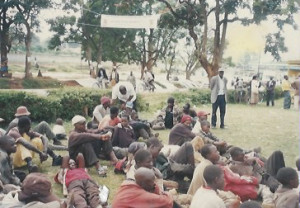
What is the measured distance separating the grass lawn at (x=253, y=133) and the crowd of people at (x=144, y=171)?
0.70 feet

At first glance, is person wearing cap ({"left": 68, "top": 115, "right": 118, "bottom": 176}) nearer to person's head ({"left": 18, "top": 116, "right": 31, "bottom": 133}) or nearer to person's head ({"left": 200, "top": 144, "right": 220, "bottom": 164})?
person's head ({"left": 18, "top": 116, "right": 31, "bottom": 133})

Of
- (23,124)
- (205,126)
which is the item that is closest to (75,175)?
(23,124)

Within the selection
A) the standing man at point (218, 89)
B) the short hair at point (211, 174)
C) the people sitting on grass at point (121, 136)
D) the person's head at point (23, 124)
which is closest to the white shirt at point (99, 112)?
the people sitting on grass at point (121, 136)

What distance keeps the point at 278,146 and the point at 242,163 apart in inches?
162

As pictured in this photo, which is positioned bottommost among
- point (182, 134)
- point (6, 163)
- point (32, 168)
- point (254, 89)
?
point (32, 168)

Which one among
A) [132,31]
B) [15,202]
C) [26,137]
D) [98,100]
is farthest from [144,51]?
[15,202]

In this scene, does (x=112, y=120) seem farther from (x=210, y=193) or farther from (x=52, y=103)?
A: (x=210, y=193)

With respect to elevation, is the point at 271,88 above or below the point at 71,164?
above

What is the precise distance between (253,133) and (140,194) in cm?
769

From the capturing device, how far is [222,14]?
71.4 feet

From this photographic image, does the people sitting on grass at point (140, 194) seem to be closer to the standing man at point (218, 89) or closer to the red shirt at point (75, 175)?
the red shirt at point (75, 175)

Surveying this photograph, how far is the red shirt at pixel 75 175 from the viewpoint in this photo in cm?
540

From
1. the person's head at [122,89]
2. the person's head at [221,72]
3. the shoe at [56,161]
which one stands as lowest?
the shoe at [56,161]

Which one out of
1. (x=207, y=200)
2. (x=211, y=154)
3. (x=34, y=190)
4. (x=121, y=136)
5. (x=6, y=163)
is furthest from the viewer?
(x=121, y=136)
